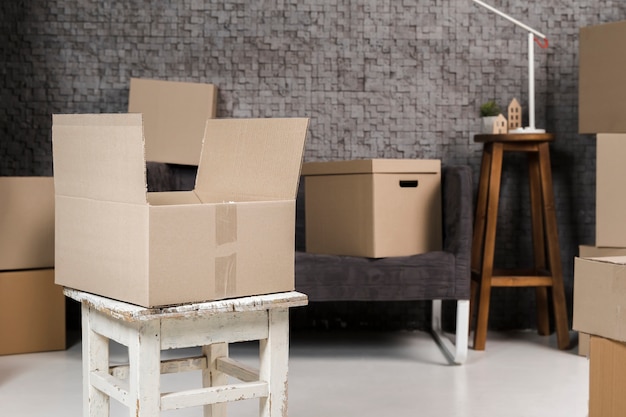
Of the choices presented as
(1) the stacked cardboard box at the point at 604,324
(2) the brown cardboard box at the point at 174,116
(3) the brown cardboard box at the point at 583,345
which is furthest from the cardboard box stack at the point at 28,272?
(1) the stacked cardboard box at the point at 604,324

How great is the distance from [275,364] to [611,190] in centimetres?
185

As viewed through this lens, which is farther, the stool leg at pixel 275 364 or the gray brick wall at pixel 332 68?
the gray brick wall at pixel 332 68

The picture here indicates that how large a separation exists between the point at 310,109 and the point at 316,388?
1403mm

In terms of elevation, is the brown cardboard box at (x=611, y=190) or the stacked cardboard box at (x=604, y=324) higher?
the brown cardboard box at (x=611, y=190)

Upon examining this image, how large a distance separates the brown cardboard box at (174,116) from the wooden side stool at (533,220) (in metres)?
1.12

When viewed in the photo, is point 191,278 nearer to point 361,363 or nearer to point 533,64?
point 361,363

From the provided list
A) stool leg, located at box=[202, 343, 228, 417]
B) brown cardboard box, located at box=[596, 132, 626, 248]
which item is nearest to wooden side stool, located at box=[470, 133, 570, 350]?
brown cardboard box, located at box=[596, 132, 626, 248]

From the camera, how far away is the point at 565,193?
3.89 meters

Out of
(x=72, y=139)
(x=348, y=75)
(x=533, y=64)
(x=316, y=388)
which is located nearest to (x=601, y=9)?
(x=533, y=64)

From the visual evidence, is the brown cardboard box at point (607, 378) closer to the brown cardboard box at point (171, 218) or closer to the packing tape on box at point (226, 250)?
the brown cardboard box at point (171, 218)

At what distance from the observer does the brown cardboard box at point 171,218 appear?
171cm

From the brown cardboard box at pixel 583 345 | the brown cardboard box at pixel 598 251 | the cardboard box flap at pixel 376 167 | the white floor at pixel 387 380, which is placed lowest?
the white floor at pixel 387 380

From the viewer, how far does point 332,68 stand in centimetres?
384

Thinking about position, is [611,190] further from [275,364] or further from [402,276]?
[275,364]
